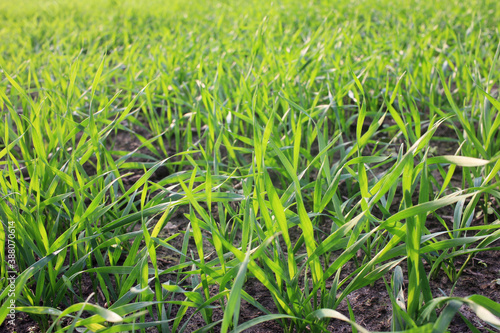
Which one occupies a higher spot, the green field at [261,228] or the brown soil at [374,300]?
the green field at [261,228]

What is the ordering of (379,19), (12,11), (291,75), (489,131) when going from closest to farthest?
(489,131)
(291,75)
(379,19)
(12,11)

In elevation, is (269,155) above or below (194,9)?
below

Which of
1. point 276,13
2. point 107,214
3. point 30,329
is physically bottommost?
point 30,329

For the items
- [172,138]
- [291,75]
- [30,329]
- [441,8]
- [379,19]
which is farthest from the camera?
[441,8]

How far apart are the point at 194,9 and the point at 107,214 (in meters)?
3.85

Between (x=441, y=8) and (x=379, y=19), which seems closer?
(x=379, y=19)

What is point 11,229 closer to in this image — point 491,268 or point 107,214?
point 107,214

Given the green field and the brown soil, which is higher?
the green field

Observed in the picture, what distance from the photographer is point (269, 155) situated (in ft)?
3.54

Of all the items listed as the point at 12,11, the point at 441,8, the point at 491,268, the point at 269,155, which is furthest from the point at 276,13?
the point at 12,11

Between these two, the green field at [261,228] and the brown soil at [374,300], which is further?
the brown soil at [374,300]

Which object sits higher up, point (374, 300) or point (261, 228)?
point (261, 228)

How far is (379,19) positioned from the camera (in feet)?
10.4

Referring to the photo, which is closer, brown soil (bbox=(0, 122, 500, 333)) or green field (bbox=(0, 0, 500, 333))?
green field (bbox=(0, 0, 500, 333))
